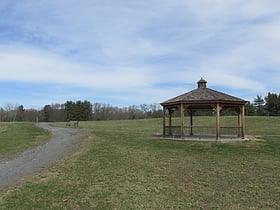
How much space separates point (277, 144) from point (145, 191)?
12.5m

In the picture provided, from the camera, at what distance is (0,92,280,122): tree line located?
74.9 m

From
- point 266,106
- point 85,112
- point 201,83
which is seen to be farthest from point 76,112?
point 201,83

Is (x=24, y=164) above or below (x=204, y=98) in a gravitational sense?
below

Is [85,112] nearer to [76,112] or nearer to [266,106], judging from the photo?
[76,112]

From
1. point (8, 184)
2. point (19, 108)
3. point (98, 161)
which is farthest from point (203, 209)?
point (19, 108)

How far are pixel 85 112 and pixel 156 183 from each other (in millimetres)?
84520

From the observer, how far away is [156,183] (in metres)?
9.23

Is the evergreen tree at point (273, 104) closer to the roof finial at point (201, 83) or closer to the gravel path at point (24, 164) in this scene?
the roof finial at point (201, 83)

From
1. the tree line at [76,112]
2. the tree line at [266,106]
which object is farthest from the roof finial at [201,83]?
the tree line at [76,112]

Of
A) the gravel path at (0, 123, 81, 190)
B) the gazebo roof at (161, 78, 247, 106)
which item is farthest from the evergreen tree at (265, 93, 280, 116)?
the gravel path at (0, 123, 81, 190)

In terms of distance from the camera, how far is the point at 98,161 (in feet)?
43.1

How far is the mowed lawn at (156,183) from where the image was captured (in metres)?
7.34

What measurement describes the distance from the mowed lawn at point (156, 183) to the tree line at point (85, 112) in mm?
58095

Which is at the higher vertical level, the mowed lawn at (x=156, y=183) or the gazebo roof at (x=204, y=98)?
the gazebo roof at (x=204, y=98)
